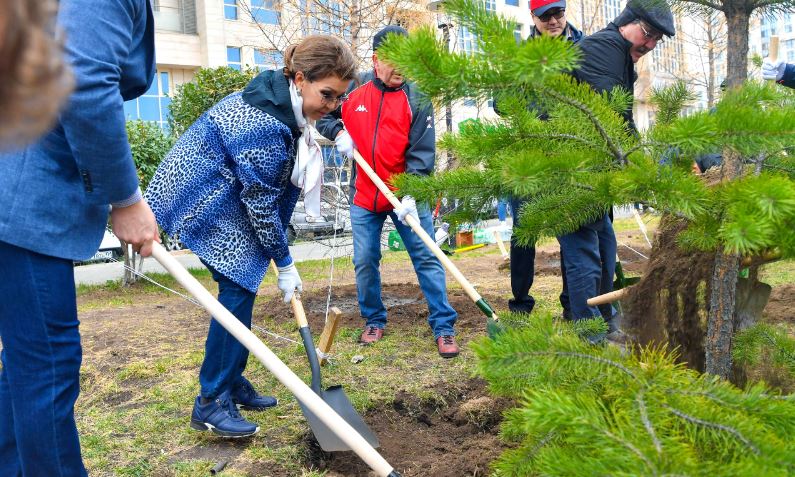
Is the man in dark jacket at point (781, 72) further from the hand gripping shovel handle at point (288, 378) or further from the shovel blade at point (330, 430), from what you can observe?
the hand gripping shovel handle at point (288, 378)

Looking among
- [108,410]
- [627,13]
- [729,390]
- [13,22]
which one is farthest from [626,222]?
[13,22]

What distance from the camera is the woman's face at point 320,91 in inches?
113

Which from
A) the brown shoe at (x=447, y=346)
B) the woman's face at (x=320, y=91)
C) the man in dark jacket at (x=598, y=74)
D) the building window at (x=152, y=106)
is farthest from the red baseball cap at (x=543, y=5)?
the building window at (x=152, y=106)

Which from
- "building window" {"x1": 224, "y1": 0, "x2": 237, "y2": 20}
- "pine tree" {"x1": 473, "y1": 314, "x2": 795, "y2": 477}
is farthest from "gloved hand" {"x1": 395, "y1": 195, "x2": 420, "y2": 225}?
"building window" {"x1": 224, "y1": 0, "x2": 237, "y2": 20}

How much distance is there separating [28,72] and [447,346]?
3432 millimetres

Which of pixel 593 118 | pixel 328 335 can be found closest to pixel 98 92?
pixel 593 118

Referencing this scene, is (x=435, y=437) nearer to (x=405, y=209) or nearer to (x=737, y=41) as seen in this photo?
(x=405, y=209)

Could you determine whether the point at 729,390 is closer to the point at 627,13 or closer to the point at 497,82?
the point at 497,82

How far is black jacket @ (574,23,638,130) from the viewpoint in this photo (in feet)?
11.1

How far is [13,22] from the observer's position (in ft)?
2.57

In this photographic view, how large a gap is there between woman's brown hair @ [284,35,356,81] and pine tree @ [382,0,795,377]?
1295 mm

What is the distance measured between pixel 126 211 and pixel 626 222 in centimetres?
1281

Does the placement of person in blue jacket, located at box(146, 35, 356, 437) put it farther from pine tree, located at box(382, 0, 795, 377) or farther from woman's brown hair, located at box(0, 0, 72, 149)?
woman's brown hair, located at box(0, 0, 72, 149)

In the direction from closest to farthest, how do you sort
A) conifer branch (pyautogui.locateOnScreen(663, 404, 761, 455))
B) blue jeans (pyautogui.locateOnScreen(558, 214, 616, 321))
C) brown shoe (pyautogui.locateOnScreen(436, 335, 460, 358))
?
conifer branch (pyautogui.locateOnScreen(663, 404, 761, 455)), blue jeans (pyautogui.locateOnScreen(558, 214, 616, 321)), brown shoe (pyautogui.locateOnScreen(436, 335, 460, 358))
